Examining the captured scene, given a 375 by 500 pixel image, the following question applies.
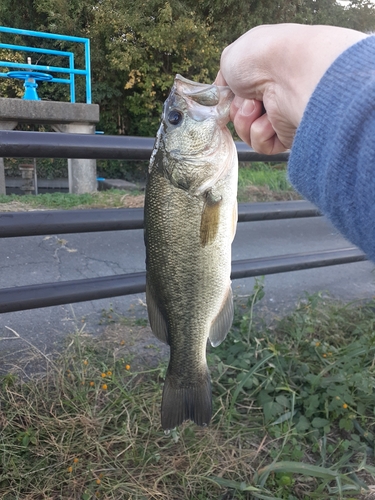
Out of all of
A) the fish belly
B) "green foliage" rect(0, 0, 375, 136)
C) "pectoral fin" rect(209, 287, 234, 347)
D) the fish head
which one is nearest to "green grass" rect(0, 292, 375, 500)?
the fish belly

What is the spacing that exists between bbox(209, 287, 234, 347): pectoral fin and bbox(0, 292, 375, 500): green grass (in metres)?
0.65

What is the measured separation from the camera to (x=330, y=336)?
2879 millimetres

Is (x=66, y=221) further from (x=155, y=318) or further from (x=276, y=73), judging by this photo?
(x=276, y=73)

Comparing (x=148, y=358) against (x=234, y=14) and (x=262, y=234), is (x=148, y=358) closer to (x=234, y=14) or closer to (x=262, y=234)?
(x=262, y=234)

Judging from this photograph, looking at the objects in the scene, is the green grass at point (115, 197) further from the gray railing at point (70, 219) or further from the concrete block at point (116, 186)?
the gray railing at point (70, 219)

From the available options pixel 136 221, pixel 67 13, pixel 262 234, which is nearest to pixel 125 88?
pixel 67 13

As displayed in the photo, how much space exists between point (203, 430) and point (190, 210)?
124cm

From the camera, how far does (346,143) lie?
101cm

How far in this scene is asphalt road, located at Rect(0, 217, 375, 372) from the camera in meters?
2.96

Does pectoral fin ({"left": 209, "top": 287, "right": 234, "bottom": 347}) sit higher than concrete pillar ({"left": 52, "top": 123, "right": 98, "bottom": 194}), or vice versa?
pectoral fin ({"left": 209, "top": 287, "right": 234, "bottom": 347})

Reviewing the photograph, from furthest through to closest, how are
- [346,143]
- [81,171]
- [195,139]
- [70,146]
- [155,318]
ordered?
1. [81,171]
2. [70,146]
3. [155,318]
4. [195,139]
5. [346,143]

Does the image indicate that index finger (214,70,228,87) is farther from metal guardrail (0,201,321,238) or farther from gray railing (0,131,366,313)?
metal guardrail (0,201,321,238)

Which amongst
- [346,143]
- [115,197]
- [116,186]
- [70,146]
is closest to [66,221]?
[70,146]

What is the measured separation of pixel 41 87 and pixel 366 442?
1254cm
